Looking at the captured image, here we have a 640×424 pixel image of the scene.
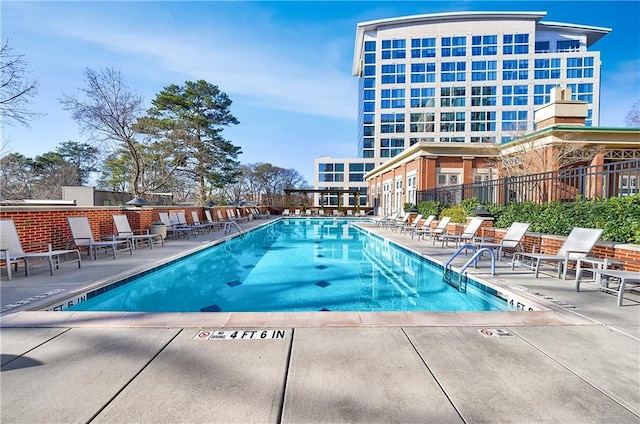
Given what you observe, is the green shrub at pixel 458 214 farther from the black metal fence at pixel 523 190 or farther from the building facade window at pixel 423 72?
the building facade window at pixel 423 72

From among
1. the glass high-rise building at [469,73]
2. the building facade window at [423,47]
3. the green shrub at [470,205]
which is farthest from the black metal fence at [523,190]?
the building facade window at [423,47]

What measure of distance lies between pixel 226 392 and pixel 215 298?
3690mm

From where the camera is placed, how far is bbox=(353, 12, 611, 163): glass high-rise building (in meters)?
47.9

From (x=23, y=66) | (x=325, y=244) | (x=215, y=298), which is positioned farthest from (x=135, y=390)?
(x=23, y=66)

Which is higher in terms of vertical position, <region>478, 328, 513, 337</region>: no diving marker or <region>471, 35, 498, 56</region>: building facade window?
<region>471, 35, 498, 56</region>: building facade window

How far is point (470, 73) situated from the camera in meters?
49.3

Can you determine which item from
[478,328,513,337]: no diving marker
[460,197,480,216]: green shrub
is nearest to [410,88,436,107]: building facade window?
[460,197,480,216]: green shrub

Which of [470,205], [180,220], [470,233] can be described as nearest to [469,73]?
[470,205]

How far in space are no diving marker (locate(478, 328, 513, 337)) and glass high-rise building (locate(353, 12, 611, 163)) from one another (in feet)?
161

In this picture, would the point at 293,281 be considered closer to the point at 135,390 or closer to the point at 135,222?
the point at 135,390

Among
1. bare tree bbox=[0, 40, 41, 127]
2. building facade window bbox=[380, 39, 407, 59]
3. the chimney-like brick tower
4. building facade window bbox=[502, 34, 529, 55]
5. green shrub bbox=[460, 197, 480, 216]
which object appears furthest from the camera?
building facade window bbox=[380, 39, 407, 59]

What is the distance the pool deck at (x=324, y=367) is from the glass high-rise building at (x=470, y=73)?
49300 mm

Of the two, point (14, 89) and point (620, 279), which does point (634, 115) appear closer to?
point (620, 279)

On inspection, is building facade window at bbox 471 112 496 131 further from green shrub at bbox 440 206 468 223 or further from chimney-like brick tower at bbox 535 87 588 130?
green shrub at bbox 440 206 468 223
